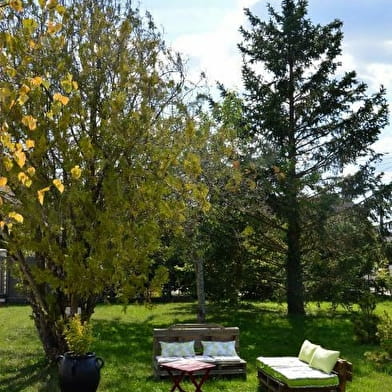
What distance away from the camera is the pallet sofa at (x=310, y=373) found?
671cm

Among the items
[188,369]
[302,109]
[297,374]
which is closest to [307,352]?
[297,374]

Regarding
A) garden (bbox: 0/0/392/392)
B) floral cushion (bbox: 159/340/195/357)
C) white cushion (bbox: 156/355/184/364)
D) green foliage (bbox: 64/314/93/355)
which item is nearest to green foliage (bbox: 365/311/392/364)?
garden (bbox: 0/0/392/392)

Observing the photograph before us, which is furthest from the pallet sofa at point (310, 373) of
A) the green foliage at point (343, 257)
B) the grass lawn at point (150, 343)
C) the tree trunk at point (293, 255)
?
the tree trunk at point (293, 255)

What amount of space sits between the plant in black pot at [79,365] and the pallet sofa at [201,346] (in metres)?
1.50

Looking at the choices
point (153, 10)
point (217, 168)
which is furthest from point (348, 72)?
point (153, 10)

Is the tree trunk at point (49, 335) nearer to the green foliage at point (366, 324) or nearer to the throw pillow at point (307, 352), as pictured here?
the throw pillow at point (307, 352)

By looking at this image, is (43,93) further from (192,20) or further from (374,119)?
(374,119)

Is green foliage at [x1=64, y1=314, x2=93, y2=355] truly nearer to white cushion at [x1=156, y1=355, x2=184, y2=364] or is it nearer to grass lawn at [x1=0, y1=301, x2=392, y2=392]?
grass lawn at [x1=0, y1=301, x2=392, y2=392]

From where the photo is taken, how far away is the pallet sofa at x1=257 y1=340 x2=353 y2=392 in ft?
22.0

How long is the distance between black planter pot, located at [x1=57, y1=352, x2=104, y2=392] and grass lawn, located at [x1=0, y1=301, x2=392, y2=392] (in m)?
1.02

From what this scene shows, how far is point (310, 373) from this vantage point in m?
6.96

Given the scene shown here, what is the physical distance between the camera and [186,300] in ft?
70.1

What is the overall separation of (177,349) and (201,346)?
68 cm

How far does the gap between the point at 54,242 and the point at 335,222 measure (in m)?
9.70
